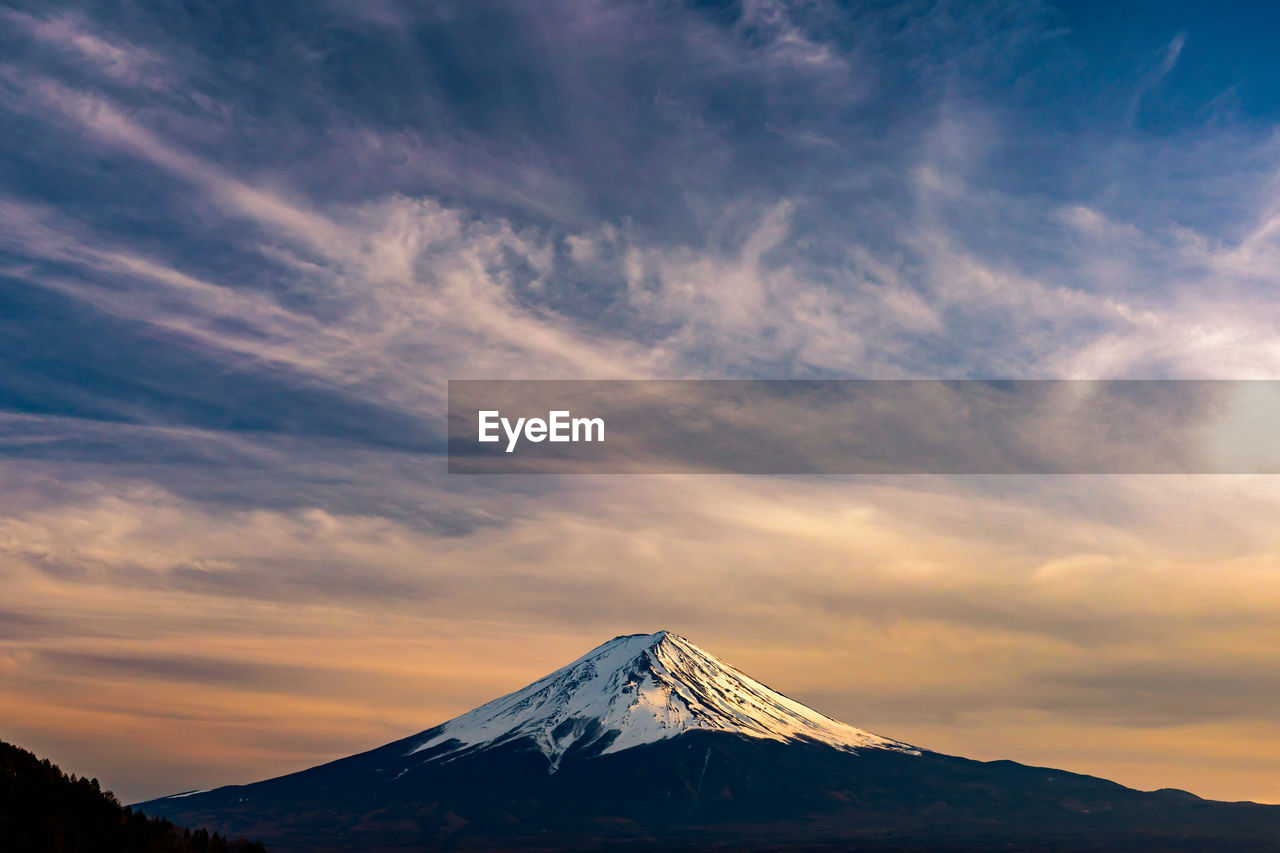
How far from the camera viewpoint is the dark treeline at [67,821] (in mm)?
48500

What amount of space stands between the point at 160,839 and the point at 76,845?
6.52 metres

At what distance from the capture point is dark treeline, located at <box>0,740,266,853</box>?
48500mm

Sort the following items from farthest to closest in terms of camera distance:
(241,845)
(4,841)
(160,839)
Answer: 1. (241,845)
2. (160,839)
3. (4,841)

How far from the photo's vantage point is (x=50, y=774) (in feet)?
188

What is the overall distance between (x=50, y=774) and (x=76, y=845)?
37.2 ft

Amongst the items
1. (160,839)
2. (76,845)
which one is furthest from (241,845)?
(76,845)

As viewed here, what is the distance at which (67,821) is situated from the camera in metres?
49.8

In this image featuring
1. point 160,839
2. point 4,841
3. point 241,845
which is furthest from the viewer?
point 241,845

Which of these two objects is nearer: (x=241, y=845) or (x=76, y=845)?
(x=76, y=845)

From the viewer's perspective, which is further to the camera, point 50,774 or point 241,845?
point 241,845

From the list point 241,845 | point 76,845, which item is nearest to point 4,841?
point 76,845

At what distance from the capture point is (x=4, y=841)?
4788 cm

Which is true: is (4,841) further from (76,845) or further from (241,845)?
(241,845)

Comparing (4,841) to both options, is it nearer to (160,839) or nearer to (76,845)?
(76,845)
